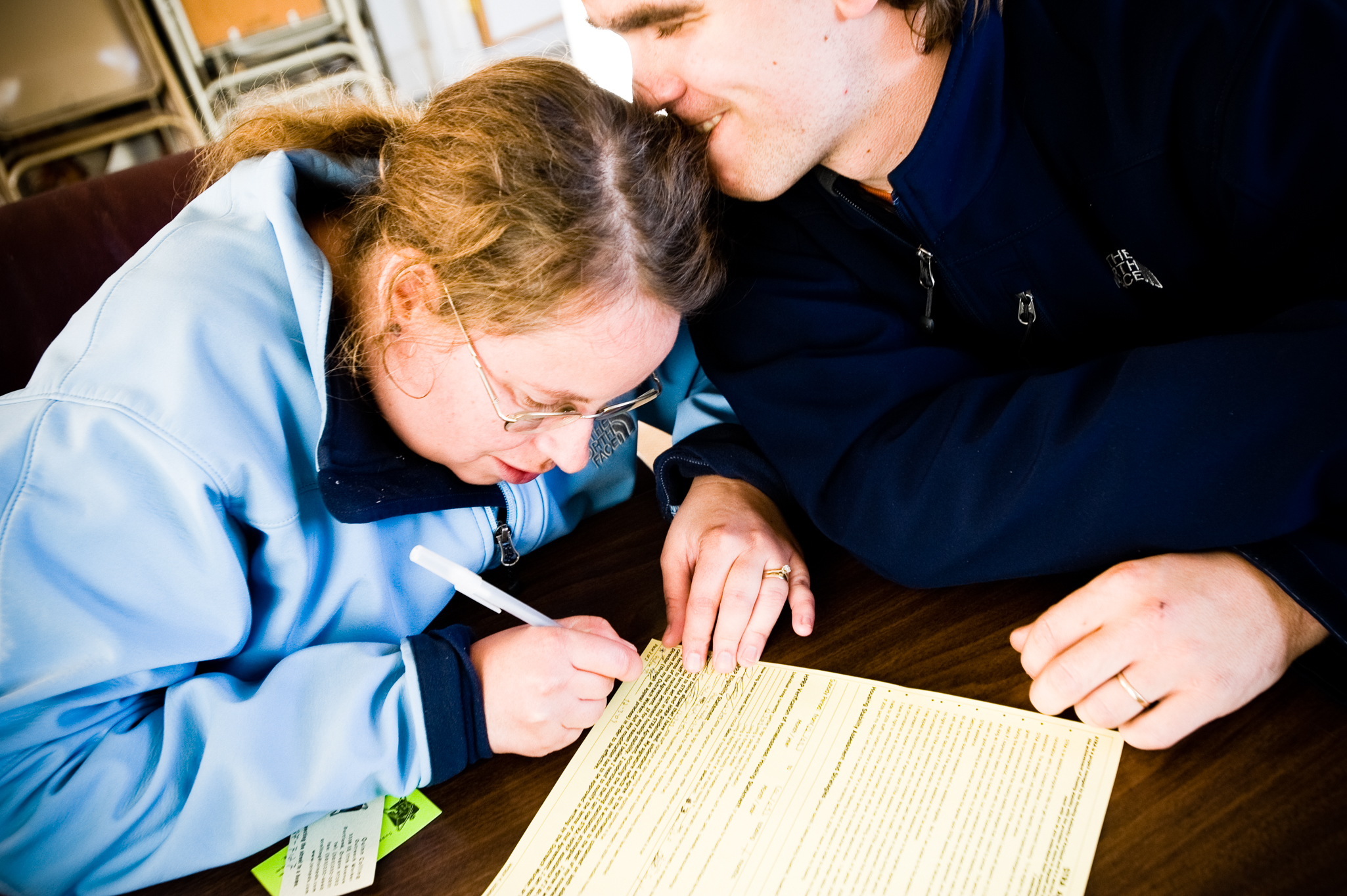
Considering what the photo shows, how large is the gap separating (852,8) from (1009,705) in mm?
713

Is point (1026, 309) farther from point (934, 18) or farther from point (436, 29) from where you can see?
point (436, 29)

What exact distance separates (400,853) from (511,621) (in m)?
0.27

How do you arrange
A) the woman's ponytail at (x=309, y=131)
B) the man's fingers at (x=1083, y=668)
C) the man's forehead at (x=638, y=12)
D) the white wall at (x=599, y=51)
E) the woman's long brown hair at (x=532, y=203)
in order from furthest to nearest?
1. the white wall at (x=599, y=51)
2. the woman's ponytail at (x=309, y=131)
3. the man's forehead at (x=638, y=12)
4. the woman's long brown hair at (x=532, y=203)
5. the man's fingers at (x=1083, y=668)

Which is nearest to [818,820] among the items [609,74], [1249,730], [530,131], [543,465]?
[1249,730]

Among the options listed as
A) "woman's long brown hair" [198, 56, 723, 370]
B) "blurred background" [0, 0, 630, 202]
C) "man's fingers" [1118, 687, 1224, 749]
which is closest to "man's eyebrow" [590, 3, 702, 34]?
"woman's long brown hair" [198, 56, 723, 370]

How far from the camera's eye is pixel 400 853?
688mm

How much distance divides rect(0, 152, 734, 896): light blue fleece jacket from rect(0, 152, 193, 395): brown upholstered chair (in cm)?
34

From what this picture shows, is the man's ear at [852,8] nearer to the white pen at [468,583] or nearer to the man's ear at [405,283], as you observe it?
the man's ear at [405,283]

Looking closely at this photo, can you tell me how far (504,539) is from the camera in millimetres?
975

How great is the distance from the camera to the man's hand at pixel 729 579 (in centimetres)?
81

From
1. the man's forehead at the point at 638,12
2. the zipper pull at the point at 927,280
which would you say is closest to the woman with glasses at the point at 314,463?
the man's forehead at the point at 638,12

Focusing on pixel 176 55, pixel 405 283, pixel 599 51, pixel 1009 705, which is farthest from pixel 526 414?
pixel 176 55

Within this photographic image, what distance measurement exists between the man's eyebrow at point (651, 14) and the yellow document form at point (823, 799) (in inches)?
26.4

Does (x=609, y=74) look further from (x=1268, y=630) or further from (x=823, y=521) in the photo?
(x=1268, y=630)
